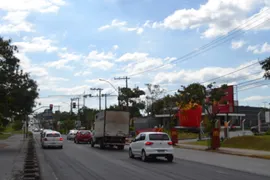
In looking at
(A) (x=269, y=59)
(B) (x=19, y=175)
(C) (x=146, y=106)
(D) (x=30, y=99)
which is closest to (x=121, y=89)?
(C) (x=146, y=106)

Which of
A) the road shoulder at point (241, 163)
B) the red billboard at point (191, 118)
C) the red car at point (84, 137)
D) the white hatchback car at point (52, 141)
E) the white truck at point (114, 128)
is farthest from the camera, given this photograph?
the red billboard at point (191, 118)

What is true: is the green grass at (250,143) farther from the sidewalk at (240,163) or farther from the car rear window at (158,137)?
the car rear window at (158,137)

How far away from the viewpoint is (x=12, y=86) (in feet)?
116

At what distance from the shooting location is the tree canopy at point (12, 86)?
113 feet

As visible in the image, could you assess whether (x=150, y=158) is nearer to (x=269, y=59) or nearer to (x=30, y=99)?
(x=269, y=59)

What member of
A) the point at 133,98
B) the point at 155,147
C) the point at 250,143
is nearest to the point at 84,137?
the point at 250,143

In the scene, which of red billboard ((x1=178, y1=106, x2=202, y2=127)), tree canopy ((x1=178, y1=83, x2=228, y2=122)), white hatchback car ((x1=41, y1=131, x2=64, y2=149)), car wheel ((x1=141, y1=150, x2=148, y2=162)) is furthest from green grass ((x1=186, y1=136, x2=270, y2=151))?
red billboard ((x1=178, y1=106, x2=202, y2=127))

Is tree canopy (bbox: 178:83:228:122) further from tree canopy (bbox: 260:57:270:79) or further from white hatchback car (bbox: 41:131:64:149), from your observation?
white hatchback car (bbox: 41:131:64:149)

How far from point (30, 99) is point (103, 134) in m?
7.14

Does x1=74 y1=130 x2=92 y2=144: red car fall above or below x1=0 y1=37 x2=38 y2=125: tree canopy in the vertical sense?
below

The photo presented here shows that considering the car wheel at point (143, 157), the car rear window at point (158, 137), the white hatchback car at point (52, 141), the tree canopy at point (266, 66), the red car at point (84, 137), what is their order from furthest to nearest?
the red car at point (84, 137)
the white hatchback car at point (52, 141)
the tree canopy at point (266, 66)
the car rear window at point (158, 137)
the car wheel at point (143, 157)

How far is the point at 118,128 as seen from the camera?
35.3 meters

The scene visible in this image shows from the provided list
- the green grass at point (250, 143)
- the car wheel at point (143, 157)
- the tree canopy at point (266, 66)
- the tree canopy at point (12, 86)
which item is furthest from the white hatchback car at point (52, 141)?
the tree canopy at point (266, 66)

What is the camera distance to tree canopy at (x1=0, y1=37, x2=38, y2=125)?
34312mm
